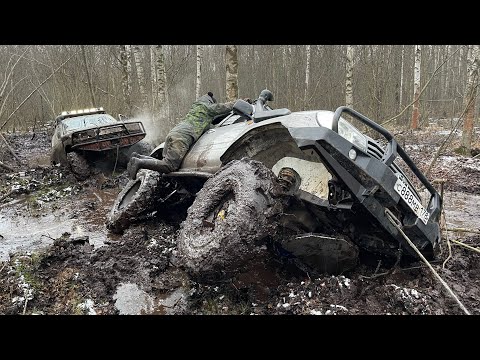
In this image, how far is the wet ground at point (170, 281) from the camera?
3357 mm

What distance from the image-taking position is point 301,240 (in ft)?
11.8

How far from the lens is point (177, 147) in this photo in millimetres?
5121

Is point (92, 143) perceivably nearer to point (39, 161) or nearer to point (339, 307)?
point (39, 161)

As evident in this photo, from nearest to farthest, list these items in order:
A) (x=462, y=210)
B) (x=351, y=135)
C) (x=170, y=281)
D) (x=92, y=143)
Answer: (x=351, y=135)
(x=170, y=281)
(x=462, y=210)
(x=92, y=143)

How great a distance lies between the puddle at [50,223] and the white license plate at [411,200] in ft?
12.3

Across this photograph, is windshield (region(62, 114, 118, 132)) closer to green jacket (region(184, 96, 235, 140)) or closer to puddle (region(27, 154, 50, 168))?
puddle (region(27, 154, 50, 168))

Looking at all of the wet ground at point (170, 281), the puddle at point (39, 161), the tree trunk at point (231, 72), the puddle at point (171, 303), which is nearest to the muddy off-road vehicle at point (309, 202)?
the wet ground at point (170, 281)

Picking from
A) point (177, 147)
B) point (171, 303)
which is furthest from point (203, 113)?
point (171, 303)

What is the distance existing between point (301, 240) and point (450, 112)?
882 inches

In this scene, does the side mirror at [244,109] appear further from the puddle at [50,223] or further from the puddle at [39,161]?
the puddle at [39,161]

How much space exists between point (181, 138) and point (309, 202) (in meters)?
2.11

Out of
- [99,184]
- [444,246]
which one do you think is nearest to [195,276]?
[444,246]

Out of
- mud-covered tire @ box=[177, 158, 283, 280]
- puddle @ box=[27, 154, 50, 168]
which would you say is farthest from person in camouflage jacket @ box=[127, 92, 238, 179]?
puddle @ box=[27, 154, 50, 168]

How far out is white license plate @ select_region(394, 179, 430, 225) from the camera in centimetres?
343
